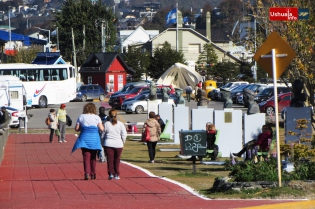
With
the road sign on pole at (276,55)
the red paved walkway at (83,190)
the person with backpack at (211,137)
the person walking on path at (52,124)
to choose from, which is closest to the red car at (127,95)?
the person walking on path at (52,124)

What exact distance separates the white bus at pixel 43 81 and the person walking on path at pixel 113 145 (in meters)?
40.1

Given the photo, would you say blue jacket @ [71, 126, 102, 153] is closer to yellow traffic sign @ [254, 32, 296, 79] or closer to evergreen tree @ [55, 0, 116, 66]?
yellow traffic sign @ [254, 32, 296, 79]

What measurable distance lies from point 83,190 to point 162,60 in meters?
67.9

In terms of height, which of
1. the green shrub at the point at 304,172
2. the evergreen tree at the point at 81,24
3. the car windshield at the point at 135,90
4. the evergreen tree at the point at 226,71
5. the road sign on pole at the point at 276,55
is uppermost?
the evergreen tree at the point at 81,24

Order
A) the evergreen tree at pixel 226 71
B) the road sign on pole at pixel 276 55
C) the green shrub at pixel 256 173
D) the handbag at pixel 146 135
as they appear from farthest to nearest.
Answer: the evergreen tree at pixel 226 71 < the handbag at pixel 146 135 < the green shrub at pixel 256 173 < the road sign on pole at pixel 276 55

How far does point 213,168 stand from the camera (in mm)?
18938

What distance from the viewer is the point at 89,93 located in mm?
65125

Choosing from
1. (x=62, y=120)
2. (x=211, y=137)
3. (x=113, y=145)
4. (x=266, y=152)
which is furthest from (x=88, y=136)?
(x=62, y=120)

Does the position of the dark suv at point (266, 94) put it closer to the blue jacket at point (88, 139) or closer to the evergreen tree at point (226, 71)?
the evergreen tree at point (226, 71)

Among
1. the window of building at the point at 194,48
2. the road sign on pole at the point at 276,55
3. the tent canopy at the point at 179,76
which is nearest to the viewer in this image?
the road sign on pole at the point at 276,55

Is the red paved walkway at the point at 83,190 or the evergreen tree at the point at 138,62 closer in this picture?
the red paved walkway at the point at 83,190

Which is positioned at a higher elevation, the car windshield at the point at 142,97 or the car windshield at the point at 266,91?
the car windshield at the point at 266,91

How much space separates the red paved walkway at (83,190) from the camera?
1228 centimetres

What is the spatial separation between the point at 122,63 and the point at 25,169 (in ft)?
194
